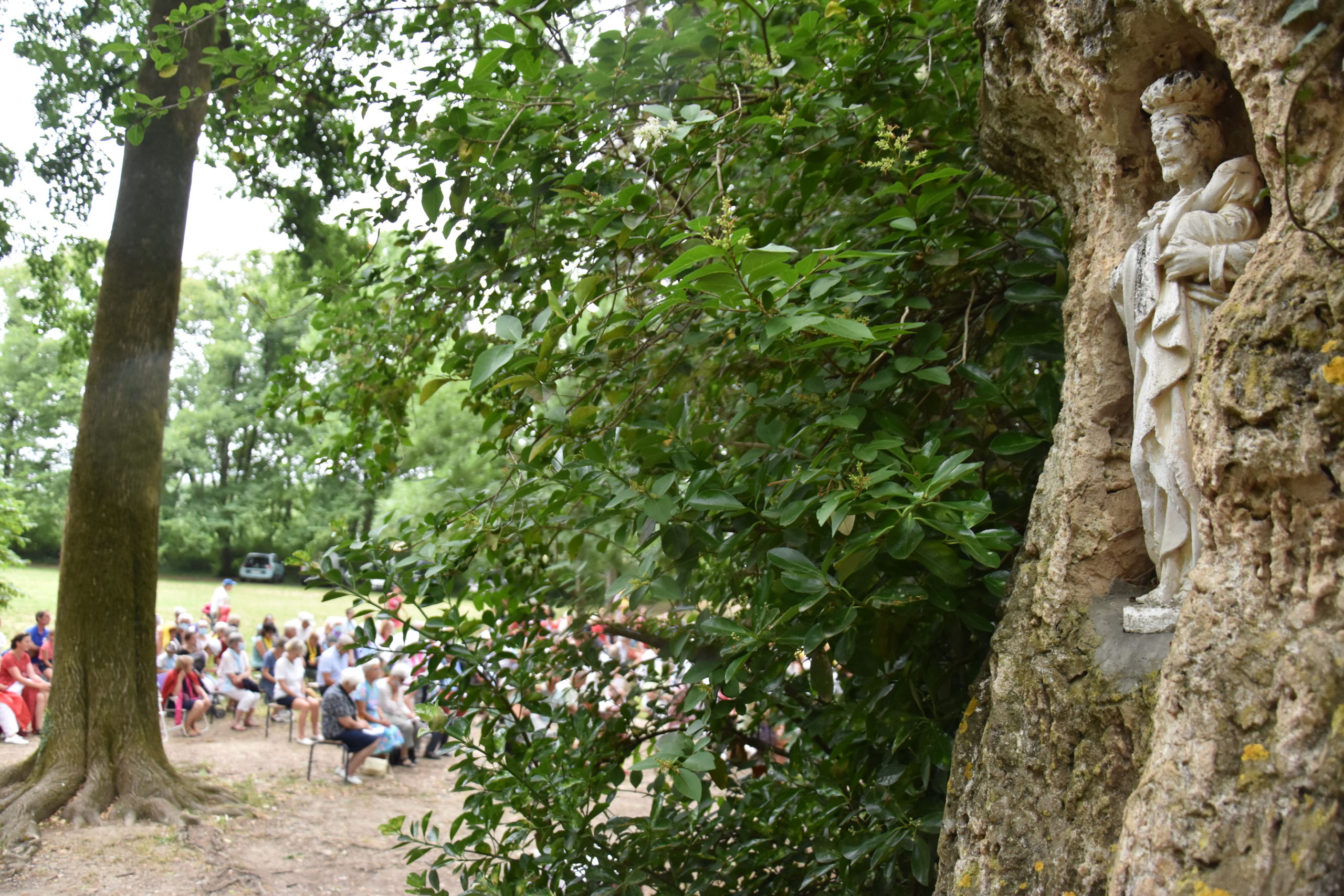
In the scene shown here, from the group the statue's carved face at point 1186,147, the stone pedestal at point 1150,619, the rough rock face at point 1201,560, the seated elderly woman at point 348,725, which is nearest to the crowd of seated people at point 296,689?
the seated elderly woman at point 348,725

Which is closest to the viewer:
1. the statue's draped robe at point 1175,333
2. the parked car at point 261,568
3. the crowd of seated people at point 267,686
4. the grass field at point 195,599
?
the statue's draped robe at point 1175,333

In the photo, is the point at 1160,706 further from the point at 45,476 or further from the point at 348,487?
the point at 45,476

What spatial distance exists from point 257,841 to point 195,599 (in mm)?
20721

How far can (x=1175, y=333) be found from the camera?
7.61ft

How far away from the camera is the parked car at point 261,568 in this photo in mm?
31805

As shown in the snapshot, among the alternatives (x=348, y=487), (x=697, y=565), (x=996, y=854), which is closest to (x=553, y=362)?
(x=697, y=565)

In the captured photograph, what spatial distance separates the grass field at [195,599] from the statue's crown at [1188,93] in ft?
56.5

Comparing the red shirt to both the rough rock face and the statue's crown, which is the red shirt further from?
the statue's crown

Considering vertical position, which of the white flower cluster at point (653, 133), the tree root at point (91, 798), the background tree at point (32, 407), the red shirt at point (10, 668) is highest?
the background tree at point (32, 407)

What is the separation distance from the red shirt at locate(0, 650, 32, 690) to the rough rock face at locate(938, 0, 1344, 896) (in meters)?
10.8

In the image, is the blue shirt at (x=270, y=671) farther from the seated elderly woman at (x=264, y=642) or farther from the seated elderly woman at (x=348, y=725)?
the seated elderly woman at (x=348, y=725)

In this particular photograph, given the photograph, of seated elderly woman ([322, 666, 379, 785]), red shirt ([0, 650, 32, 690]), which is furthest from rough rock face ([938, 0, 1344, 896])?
red shirt ([0, 650, 32, 690])

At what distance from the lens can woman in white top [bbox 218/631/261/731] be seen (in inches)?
481

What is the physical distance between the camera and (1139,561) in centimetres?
256
